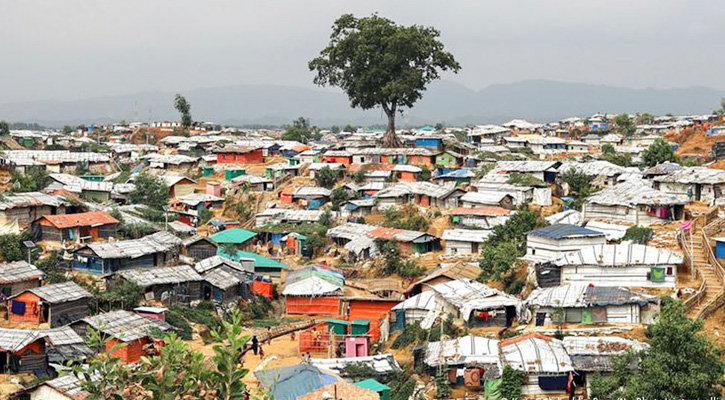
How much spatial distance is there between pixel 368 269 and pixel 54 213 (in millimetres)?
15400

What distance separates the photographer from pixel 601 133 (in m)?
82.1

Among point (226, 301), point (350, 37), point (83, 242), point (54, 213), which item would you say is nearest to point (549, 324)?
point (226, 301)

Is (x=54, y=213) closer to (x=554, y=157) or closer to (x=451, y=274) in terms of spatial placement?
(x=451, y=274)

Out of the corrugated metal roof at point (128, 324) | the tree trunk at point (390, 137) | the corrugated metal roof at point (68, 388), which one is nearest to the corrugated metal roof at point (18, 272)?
the corrugated metal roof at point (128, 324)

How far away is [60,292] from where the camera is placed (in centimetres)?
2791

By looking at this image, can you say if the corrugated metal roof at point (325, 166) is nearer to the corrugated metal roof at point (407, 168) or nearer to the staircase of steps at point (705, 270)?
the corrugated metal roof at point (407, 168)

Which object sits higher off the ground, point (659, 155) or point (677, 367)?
point (659, 155)

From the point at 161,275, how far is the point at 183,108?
193ft

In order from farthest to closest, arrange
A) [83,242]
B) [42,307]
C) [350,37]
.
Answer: [350,37], [83,242], [42,307]

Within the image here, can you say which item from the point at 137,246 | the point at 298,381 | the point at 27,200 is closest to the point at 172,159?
the point at 27,200

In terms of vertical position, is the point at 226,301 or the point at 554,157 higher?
the point at 554,157

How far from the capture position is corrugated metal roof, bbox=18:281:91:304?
1074 inches

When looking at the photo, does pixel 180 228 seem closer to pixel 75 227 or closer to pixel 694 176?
pixel 75 227

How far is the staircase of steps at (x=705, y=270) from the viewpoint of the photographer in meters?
23.5
